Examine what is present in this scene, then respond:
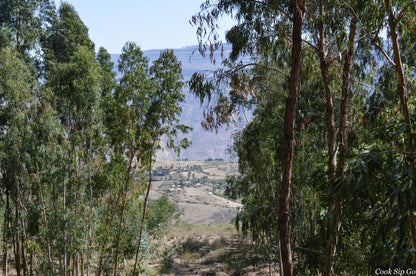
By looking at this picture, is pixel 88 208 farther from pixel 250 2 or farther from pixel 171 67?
pixel 250 2

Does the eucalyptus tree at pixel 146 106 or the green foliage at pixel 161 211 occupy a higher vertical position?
the eucalyptus tree at pixel 146 106

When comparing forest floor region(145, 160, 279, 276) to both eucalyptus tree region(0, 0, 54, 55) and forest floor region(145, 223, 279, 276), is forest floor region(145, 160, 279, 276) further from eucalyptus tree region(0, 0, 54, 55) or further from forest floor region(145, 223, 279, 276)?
eucalyptus tree region(0, 0, 54, 55)

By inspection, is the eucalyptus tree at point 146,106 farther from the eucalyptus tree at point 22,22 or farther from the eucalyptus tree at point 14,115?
the eucalyptus tree at point 22,22

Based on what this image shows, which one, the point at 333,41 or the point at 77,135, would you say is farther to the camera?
the point at 77,135

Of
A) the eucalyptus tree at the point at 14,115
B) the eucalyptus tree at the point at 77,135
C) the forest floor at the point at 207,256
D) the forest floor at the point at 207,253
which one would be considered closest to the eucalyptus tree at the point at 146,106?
the eucalyptus tree at the point at 77,135

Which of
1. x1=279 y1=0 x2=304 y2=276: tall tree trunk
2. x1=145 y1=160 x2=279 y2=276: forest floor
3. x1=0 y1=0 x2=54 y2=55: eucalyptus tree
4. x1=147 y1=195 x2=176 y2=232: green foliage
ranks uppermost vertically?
x1=0 y1=0 x2=54 y2=55: eucalyptus tree

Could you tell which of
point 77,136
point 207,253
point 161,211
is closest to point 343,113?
point 77,136

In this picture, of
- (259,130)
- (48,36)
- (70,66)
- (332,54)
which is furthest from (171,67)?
(48,36)

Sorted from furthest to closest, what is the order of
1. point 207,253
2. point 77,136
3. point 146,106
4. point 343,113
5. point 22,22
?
1. point 207,253
2. point 22,22
3. point 146,106
4. point 77,136
5. point 343,113

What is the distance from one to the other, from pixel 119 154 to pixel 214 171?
4235 inches

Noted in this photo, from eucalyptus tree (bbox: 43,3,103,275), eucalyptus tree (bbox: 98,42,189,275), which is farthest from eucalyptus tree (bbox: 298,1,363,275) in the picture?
eucalyptus tree (bbox: 43,3,103,275)

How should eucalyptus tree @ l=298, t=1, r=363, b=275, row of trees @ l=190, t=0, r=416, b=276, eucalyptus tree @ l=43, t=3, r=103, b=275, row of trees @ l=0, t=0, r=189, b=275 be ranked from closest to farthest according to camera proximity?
row of trees @ l=190, t=0, r=416, b=276, eucalyptus tree @ l=298, t=1, r=363, b=275, row of trees @ l=0, t=0, r=189, b=275, eucalyptus tree @ l=43, t=3, r=103, b=275

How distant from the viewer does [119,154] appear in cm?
895

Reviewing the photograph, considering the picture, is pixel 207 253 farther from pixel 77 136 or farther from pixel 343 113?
pixel 343 113
